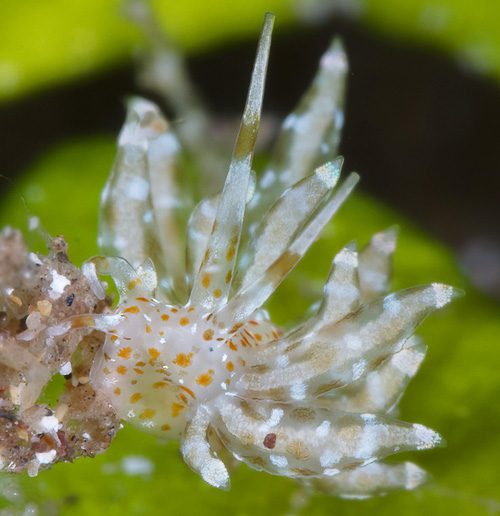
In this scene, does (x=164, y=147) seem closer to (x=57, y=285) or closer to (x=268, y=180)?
(x=268, y=180)

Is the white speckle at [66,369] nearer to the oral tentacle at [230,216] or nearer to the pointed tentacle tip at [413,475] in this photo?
the oral tentacle at [230,216]

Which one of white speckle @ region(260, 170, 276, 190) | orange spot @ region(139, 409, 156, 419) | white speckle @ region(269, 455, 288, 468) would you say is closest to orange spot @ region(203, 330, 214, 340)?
orange spot @ region(139, 409, 156, 419)

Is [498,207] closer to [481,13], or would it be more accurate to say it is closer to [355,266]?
[481,13]

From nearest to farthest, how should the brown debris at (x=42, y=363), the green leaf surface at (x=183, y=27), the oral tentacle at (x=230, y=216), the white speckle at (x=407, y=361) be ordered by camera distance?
the brown debris at (x=42, y=363) < the oral tentacle at (x=230, y=216) < the white speckle at (x=407, y=361) < the green leaf surface at (x=183, y=27)

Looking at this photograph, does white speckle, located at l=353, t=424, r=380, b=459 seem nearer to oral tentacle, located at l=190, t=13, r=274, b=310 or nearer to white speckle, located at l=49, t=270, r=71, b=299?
oral tentacle, located at l=190, t=13, r=274, b=310

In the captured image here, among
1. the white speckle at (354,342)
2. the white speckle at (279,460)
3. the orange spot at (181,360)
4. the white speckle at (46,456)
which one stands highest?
the white speckle at (354,342)

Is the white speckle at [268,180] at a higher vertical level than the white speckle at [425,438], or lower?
higher

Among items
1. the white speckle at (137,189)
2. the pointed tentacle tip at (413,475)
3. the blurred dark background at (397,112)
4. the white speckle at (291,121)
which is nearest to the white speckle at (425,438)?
the pointed tentacle tip at (413,475)

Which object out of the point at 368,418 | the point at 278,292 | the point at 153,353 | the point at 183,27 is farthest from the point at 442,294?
the point at 183,27
